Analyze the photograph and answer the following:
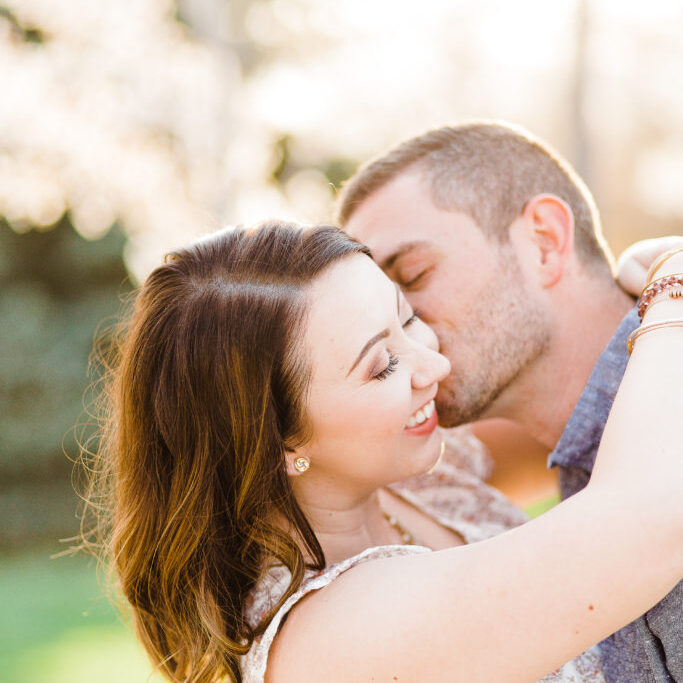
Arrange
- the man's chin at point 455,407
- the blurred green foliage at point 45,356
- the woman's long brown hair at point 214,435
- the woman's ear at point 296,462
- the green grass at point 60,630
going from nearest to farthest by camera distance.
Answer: the woman's long brown hair at point 214,435
the woman's ear at point 296,462
the man's chin at point 455,407
the green grass at point 60,630
the blurred green foliage at point 45,356

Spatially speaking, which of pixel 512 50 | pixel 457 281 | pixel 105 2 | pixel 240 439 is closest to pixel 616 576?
pixel 240 439

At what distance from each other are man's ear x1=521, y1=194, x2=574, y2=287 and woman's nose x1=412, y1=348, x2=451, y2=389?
91cm

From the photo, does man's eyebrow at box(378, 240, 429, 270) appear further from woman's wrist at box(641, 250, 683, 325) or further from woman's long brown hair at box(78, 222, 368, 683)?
woman's wrist at box(641, 250, 683, 325)

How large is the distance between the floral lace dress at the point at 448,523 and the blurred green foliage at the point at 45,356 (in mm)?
6567

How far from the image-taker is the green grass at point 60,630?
19.2ft

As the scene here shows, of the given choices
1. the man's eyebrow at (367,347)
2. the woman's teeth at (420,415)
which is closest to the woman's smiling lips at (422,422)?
the woman's teeth at (420,415)

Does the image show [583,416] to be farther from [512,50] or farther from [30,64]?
[512,50]

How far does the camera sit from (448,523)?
2.85 metres

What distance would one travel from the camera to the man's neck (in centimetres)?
310

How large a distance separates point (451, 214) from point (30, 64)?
830 centimetres

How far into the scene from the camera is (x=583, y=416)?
2486 mm

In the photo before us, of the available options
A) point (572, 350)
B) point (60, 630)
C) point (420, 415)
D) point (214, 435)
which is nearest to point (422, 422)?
point (420, 415)

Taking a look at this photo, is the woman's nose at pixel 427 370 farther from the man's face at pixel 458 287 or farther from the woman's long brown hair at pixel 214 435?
the man's face at pixel 458 287

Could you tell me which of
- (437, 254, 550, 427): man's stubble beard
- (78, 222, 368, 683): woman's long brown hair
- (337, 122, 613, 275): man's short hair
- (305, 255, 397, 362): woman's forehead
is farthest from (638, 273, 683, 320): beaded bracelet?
(337, 122, 613, 275): man's short hair
